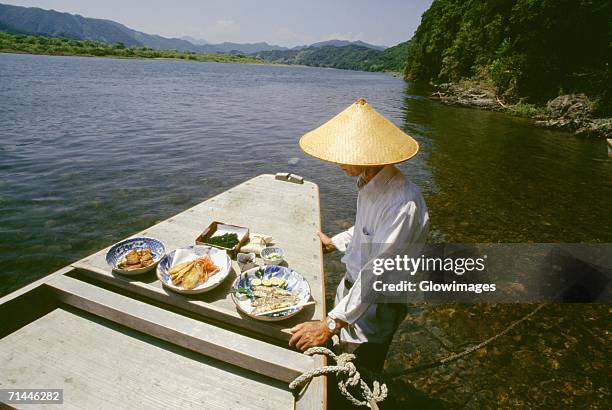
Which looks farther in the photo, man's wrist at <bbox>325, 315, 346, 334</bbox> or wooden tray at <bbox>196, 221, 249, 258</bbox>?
wooden tray at <bbox>196, 221, 249, 258</bbox>

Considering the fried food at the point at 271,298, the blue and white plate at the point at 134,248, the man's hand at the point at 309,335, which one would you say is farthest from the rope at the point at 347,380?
the blue and white plate at the point at 134,248

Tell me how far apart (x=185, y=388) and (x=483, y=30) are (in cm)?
5743

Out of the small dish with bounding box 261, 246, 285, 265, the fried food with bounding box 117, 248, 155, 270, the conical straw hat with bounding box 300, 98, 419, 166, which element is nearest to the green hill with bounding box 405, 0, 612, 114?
the conical straw hat with bounding box 300, 98, 419, 166

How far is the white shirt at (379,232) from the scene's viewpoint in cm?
263

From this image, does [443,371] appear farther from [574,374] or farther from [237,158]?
[237,158]

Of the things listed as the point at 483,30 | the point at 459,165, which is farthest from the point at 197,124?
the point at 483,30

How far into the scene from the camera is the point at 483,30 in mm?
45406

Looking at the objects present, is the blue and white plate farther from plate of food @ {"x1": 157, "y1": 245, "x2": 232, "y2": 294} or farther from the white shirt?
the white shirt

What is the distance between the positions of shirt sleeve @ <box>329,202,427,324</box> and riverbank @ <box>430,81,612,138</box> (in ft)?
83.5

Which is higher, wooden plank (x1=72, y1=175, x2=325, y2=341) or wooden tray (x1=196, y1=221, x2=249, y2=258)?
wooden tray (x1=196, y1=221, x2=249, y2=258)

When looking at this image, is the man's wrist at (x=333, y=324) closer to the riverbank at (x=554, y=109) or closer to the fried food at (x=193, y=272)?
the fried food at (x=193, y=272)

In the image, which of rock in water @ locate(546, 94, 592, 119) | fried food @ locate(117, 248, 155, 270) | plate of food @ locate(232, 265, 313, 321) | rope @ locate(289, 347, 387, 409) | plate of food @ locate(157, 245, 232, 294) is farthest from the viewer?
rock in water @ locate(546, 94, 592, 119)

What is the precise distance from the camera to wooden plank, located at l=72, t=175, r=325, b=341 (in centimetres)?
319

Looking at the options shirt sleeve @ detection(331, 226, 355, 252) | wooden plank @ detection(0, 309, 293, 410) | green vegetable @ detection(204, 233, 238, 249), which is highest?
shirt sleeve @ detection(331, 226, 355, 252)
